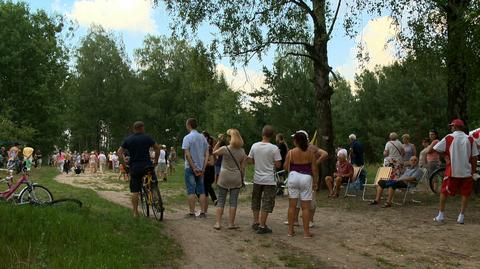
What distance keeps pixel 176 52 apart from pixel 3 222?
69.4 metres

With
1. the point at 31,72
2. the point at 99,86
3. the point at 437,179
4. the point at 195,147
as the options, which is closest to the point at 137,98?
the point at 99,86

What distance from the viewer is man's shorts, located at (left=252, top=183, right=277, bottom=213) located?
30.1 feet

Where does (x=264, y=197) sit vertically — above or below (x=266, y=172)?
below

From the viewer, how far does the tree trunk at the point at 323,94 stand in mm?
17030

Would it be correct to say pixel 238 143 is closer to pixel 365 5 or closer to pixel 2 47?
pixel 365 5

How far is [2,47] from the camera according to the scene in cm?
5131

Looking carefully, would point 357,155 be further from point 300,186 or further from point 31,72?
point 31,72

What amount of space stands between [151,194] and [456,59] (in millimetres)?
8514

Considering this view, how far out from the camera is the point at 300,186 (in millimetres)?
8805

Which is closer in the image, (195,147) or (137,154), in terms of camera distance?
(137,154)

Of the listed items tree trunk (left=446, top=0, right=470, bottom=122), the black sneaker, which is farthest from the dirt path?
tree trunk (left=446, top=0, right=470, bottom=122)

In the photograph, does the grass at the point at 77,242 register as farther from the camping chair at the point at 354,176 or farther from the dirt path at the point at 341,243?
the camping chair at the point at 354,176

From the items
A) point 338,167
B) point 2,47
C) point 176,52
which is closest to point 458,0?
point 338,167

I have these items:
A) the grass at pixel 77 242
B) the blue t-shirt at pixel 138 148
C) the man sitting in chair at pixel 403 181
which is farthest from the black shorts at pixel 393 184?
the grass at pixel 77 242
